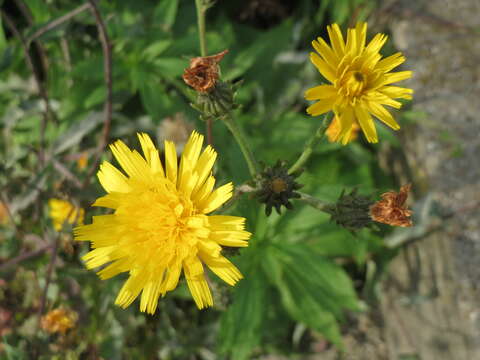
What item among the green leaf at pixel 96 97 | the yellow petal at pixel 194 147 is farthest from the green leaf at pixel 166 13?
the yellow petal at pixel 194 147

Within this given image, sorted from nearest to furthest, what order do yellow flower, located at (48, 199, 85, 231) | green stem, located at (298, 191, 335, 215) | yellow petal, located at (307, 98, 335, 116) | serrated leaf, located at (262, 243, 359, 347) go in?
yellow petal, located at (307, 98, 335, 116), green stem, located at (298, 191, 335, 215), serrated leaf, located at (262, 243, 359, 347), yellow flower, located at (48, 199, 85, 231)

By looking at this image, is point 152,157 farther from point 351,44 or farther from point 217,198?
point 351,44

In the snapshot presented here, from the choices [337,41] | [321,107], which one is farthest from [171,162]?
[337,41]

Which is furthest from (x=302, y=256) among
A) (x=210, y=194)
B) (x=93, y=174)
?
(x=93, y=174)

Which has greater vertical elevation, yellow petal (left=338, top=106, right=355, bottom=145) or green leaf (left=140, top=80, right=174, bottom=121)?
green leaf (left=140, top=80, right=174, bottom=121)

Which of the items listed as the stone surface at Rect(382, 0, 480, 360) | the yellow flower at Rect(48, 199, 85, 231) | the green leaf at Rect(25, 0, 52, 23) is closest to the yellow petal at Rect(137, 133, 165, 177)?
the yellow flower at Rect(48, 199, 85, 231)

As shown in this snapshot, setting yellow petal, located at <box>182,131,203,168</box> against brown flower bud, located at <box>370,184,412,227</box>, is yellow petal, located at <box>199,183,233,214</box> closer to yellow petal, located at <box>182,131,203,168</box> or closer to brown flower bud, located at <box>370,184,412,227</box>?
yellow petal, located at <box>182,131,203,168</box>

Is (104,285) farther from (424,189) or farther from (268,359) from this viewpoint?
(424,189)
